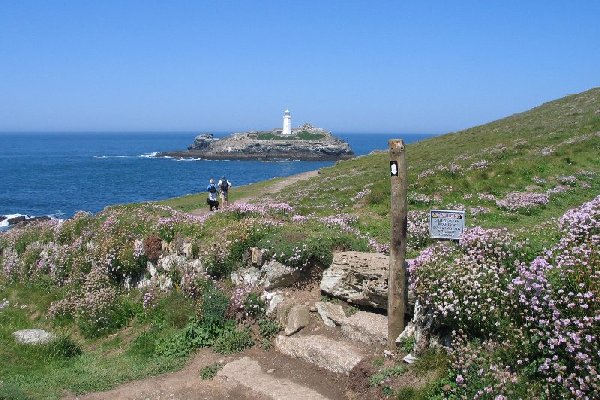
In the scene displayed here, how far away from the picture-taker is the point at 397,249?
36.1 feet

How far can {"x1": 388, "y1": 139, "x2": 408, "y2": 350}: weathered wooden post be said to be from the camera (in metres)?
11.0

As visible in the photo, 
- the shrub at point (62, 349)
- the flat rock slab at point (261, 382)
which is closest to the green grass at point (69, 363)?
the shrub at point (62, 349)

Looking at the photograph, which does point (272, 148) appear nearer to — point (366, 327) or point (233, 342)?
point (233, 342)

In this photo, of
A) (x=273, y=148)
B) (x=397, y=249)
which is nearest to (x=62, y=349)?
(x=397, y=249)

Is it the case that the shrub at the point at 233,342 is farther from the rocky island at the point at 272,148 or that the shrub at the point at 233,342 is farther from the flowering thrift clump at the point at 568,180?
the rocky island at the point at 272,148

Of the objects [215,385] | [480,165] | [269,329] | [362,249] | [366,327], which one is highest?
[480,165]

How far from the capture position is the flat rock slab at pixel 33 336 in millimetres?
14648

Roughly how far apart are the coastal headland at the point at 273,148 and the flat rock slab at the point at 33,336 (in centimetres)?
13658

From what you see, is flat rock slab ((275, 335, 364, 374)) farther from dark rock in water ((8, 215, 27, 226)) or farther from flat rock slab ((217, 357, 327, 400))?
dark rock in water ((8, 215, 27, 226))

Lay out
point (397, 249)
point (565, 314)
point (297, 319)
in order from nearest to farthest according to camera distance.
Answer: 1. point (565, 314)
2. point (397, 249)
3. point (297, 319)

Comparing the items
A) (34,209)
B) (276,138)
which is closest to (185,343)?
(34,209)

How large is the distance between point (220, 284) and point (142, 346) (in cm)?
263

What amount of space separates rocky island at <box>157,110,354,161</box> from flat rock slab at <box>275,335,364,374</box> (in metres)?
139

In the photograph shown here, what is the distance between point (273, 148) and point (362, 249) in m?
151
